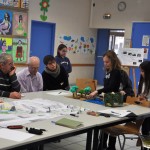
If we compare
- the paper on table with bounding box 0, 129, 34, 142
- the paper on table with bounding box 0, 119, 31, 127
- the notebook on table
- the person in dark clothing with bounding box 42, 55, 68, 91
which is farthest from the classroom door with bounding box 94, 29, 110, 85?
the paper on table with bounding box 0, 129, 34, 142

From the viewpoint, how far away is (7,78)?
3762 millimetres

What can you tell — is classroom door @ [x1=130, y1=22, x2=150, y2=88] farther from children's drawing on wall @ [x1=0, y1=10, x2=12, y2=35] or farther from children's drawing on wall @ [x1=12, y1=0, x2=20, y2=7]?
children's drawing on wall @ [x1=0, y1=10, x2=12, y2=35]

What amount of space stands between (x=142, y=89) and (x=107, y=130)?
80cm

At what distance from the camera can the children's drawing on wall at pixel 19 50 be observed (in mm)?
7787

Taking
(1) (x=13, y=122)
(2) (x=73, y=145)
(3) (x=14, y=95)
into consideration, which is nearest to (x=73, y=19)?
(2) (x=73, y=145)

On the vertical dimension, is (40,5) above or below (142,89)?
above

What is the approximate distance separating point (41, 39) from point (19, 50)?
1001mm

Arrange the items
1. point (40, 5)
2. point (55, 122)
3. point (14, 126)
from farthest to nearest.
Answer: point (40, 5) → point (55, 122) → point (14, 126)

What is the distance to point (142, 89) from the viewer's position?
3.84 m

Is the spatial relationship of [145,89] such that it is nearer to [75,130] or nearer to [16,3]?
[75,130]

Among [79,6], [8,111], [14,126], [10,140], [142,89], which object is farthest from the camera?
[79,6]

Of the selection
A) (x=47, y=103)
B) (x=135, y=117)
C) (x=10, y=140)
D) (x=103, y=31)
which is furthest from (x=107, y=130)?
(x=103, y=31)

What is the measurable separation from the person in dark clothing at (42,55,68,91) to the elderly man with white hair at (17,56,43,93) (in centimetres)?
25

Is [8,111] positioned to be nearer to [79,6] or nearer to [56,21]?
[56,21]
